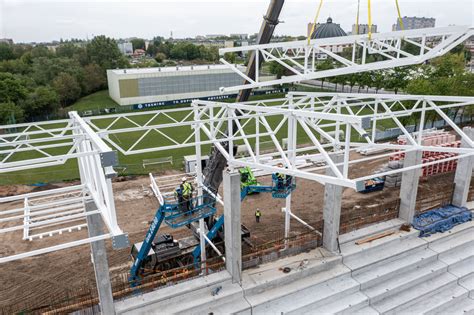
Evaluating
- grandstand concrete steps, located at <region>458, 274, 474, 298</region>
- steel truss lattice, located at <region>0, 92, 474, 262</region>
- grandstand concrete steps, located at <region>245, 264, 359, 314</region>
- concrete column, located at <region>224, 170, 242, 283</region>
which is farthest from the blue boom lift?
grandstand concrete steps, located at <region>458, 274, 474, 298</region>

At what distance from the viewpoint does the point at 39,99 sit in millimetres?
46531

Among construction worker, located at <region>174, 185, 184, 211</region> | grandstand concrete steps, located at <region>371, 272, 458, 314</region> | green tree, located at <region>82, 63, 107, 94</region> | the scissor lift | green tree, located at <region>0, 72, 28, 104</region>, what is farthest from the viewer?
green tree, located at <region>82, 63, 107, 94</region>

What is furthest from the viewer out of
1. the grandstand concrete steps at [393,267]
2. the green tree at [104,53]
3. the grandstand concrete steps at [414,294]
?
the green tree at [104,53]

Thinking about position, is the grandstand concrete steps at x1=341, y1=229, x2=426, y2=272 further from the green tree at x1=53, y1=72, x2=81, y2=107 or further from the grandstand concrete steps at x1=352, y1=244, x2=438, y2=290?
the green tree at x1=53, y1=72, x2=81, y2=107

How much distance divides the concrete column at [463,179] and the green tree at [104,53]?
67201 millimetres

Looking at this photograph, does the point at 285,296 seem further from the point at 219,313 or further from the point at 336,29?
the point at 336,29

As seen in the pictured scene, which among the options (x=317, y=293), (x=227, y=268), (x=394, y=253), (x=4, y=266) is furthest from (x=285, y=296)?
(x=4, y=266)

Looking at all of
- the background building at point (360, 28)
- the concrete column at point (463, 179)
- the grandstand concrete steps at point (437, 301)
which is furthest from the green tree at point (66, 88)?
the grandstand concrete steps at point (437, 301)

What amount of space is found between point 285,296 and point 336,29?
78.3m

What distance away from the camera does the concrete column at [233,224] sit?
40.8ft

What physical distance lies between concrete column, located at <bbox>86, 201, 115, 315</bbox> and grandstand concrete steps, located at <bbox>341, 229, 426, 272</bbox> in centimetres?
918

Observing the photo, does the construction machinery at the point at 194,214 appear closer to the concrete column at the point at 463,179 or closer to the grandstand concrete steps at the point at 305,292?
the grandstand concrete steps at the point at 305,292

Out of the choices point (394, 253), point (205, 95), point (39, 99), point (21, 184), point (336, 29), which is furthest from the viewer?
point (336, 29)

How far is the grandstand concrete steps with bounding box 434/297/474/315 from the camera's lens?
43.3 ft
